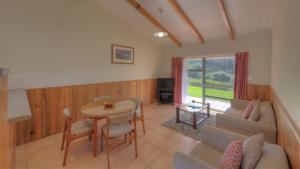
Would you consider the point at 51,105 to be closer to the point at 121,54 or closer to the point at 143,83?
the point at 121,54

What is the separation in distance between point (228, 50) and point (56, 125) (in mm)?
4811

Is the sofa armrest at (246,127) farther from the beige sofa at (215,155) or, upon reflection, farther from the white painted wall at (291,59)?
the beige sofa at (215,155)

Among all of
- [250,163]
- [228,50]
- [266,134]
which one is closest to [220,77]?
[228,50]

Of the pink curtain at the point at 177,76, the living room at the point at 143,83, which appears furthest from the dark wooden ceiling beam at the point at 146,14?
the pink curtain at the point at 177,76

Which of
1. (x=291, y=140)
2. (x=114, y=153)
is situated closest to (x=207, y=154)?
(x=291, y=140)

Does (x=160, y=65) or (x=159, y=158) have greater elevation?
(x=160, y=65)

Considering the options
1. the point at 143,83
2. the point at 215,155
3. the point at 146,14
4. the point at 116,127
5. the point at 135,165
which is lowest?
the point at 135,165

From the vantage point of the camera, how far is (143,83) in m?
5.05

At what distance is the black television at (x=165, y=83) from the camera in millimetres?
5266

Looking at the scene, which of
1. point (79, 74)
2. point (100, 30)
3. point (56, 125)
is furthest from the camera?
point (100, 30)

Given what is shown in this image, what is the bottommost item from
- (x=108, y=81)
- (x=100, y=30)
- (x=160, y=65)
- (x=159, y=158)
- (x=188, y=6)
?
(x=159, y=158)

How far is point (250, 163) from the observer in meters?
1.07

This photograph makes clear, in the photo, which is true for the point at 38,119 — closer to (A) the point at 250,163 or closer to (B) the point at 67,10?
(B) the point at 67,10

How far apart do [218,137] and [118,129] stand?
4.51ft
